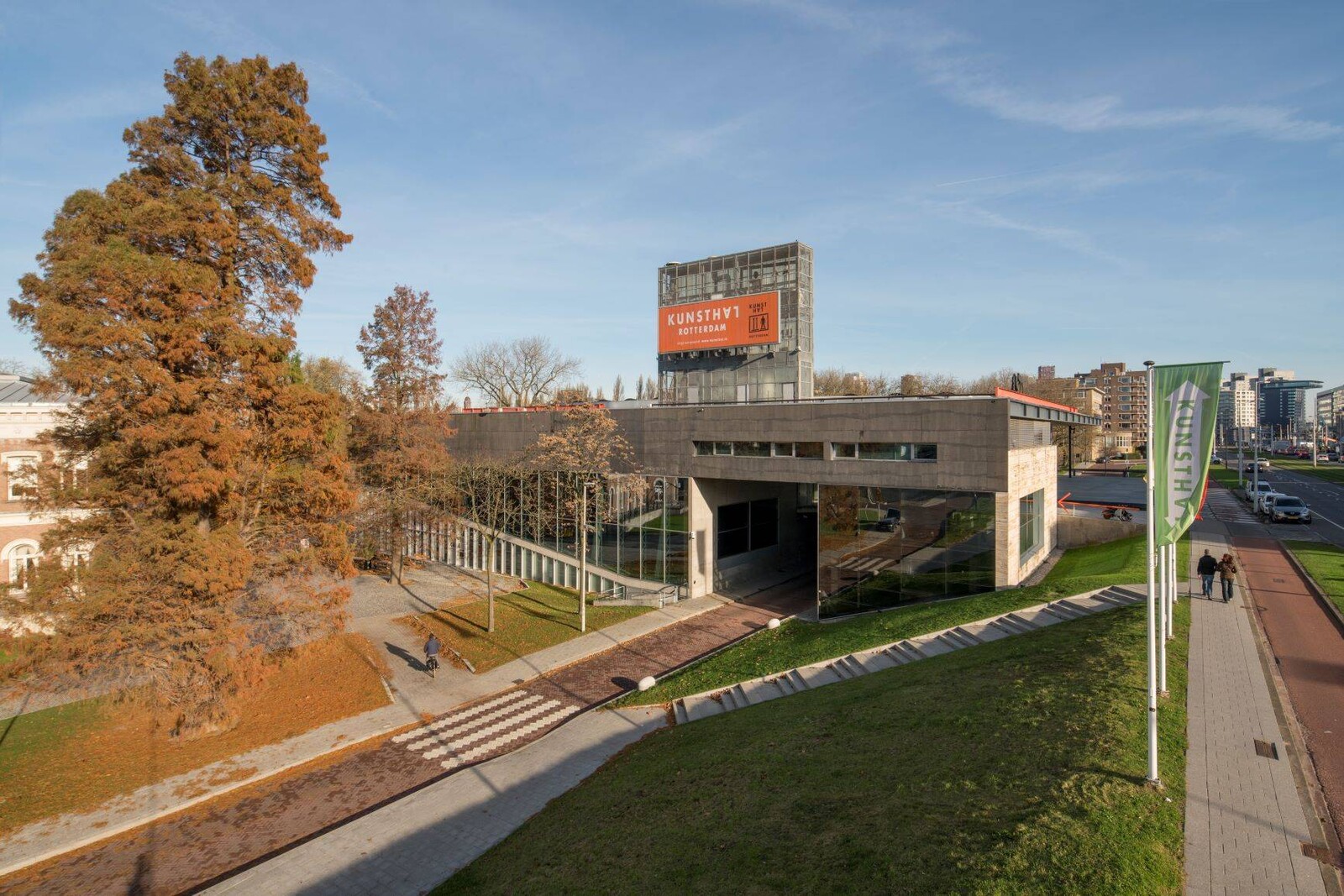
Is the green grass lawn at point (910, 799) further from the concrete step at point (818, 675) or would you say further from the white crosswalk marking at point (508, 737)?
the white crosswalk marking at point (508, 737)

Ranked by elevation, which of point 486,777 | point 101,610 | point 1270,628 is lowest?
point 486,777

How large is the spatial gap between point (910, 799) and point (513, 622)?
1981 cm

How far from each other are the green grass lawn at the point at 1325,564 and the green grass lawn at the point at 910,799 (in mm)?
8196

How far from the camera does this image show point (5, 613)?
14047mm

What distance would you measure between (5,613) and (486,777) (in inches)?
429

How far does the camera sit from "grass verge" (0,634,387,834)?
13.9 m

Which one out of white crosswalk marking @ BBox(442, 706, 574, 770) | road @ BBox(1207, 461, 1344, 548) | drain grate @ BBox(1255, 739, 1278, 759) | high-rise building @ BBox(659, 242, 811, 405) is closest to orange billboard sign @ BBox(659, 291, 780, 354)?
high-rise building @ BBox(659, 242, 811, 405)

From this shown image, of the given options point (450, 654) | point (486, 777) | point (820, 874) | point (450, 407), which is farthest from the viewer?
point (450, 407)

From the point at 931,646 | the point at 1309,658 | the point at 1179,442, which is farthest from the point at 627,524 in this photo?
the point at 1179,442

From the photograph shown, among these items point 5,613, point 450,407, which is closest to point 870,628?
point 5,613

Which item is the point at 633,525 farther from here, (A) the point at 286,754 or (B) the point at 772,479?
(A) the point at 286,754

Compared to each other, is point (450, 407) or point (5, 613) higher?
point (450, 407)

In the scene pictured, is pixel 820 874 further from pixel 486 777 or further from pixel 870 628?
pixel 870 628

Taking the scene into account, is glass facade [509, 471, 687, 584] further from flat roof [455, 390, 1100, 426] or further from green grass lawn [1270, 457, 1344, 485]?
green grass lawn [1270, 457, 1344, 485]
